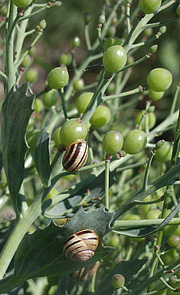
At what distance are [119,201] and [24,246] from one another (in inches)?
13.9

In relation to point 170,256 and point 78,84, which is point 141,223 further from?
point 78,84

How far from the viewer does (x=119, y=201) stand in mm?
852

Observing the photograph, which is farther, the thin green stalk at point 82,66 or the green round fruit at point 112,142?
the thin green stalk at point 82,66

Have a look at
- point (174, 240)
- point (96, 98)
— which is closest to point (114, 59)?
Result: point (96, 98)

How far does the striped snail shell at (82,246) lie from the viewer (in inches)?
19.4

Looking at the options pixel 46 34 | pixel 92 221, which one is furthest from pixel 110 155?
pixel 46 34

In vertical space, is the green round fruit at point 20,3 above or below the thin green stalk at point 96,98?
above

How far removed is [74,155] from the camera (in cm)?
49

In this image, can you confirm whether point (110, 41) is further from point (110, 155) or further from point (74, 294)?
point (74, 294)

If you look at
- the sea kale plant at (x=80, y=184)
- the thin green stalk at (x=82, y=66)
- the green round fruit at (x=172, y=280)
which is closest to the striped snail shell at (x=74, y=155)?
the sea kale plant at (x=80, y=184)

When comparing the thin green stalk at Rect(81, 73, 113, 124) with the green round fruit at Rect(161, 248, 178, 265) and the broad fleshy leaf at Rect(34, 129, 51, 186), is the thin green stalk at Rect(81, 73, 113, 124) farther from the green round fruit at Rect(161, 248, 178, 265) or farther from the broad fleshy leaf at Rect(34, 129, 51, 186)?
the green round fruit at Rect(161, 248, 178, 265)

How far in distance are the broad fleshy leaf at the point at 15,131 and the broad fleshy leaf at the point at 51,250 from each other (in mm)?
77

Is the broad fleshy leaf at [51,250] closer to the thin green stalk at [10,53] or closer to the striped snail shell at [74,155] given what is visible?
the striped snail shell at [74,155]

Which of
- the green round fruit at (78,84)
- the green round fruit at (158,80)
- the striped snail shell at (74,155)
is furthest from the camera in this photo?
the green round fruit at (78,84)
